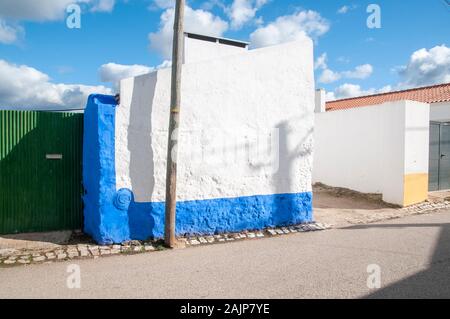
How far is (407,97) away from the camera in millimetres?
18828

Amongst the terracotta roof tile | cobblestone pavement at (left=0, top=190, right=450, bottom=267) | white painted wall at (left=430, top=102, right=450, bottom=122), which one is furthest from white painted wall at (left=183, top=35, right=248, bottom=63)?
the terracotta roof tile

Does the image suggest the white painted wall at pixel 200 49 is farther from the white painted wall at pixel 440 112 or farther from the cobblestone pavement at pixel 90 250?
the white painted wall at pixel 440 112

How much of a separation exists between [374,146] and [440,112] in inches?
331

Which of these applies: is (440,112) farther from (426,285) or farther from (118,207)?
(118,207)

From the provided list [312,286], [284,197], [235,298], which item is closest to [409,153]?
[284,197]

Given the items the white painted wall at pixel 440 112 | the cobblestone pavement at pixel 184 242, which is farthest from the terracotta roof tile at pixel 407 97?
the cobblestone pavement at pixel 184 242

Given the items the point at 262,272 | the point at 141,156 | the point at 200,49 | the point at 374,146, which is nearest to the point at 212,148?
the point at 141,156

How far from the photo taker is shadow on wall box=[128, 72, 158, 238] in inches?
226

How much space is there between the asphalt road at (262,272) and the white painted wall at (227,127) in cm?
119

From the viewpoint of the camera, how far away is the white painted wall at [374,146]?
961 centimetres

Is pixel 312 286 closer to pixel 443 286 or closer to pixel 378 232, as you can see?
pixel 443 286

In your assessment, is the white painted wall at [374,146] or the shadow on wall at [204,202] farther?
the white painted wall at [374,146]

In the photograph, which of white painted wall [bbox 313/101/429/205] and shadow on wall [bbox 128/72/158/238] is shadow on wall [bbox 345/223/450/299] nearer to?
shadow on wall [bbox 128/72/158/238]

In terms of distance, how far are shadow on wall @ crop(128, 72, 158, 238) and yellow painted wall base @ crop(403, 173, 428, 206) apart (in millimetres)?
7094
